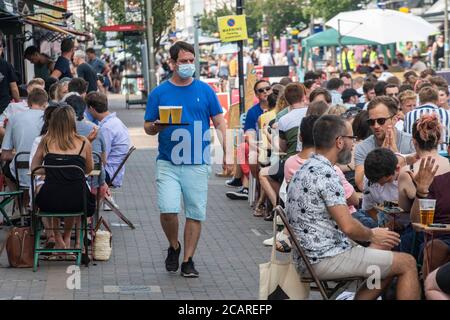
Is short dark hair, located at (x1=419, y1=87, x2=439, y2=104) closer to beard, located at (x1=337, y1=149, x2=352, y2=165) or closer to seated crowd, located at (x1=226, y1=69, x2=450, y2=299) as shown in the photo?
seated crowd, located at (x1=226, y1=69, x2=450, y2=299)

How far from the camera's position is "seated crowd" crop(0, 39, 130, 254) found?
1051cm

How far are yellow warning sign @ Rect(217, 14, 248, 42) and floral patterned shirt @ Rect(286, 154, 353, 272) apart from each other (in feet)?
39.0

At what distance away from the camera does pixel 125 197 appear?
16.5 metres

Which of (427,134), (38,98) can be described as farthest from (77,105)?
(427,134)

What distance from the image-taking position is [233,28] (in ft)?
64.2

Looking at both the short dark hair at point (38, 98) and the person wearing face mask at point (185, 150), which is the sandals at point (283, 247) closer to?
the person wearing face mask at point (185, 150)

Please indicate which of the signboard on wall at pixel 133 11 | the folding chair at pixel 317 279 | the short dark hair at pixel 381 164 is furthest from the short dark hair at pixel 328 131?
the signboard on wall at pixel 133 11

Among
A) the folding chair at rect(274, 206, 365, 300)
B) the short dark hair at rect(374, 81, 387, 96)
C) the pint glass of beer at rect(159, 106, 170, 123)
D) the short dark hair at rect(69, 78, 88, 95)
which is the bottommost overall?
the folding chair at rect(274, 206, 365, 300)

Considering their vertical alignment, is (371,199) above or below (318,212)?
below

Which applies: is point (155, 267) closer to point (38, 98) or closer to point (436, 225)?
point (38, 98)

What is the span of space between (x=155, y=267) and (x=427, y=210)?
364 cm

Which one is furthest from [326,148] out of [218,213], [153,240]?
[218,213]

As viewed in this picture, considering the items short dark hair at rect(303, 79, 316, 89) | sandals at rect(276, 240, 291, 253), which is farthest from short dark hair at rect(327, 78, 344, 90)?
sandals at rect(276, 240, 291, 253)
